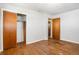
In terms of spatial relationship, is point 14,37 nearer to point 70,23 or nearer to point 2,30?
point 2,30

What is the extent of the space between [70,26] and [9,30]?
3981mm

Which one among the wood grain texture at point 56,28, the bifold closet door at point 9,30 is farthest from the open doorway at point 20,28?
the wood grain texture at point 56,28

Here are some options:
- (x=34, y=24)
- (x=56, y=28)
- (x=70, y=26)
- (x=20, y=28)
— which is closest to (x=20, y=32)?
(x=20, y=28)

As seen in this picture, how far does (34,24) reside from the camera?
475cm

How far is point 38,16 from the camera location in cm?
509

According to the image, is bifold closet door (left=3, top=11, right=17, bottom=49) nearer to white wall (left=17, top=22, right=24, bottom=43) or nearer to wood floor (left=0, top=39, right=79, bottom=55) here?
wood floor (left=0, top=39, right=79, bottom=55)

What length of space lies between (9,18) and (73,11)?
13.3 feet

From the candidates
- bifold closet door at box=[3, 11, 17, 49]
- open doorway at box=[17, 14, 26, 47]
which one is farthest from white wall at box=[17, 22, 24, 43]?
bifold closet door at box=[3, 11, 17, 49]

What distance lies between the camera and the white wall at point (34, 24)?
402 centimetres

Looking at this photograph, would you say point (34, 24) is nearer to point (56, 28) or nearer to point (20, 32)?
point (20, 32)

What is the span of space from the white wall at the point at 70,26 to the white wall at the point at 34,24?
4.67 ft

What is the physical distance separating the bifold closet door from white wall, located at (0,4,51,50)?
339mm
